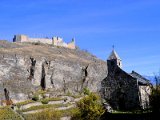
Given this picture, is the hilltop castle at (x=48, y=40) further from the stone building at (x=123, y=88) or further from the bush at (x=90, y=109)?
the bush at (x=90, y=109)

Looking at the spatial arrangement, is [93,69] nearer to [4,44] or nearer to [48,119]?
[4,44]

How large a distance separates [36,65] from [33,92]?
13.7m

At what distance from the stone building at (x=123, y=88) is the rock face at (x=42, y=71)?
22.1 metres

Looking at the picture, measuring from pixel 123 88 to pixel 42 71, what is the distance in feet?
129

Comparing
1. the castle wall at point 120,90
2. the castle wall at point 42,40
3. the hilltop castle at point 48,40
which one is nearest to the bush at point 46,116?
the castle wall at point 120,90

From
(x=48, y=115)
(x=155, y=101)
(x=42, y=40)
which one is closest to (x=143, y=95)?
(x=155, y=101)

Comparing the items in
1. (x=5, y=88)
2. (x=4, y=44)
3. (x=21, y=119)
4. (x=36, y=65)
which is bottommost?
(x=21, y=119)

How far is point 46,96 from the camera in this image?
305ft

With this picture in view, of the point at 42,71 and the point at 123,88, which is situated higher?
the point at 42,71

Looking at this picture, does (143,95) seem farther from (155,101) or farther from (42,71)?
(42,71)

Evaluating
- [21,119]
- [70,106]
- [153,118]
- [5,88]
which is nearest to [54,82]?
[5,88]

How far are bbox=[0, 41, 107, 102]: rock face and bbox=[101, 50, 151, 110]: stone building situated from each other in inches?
869

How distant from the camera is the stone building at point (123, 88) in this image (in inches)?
2926

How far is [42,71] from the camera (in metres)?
111
